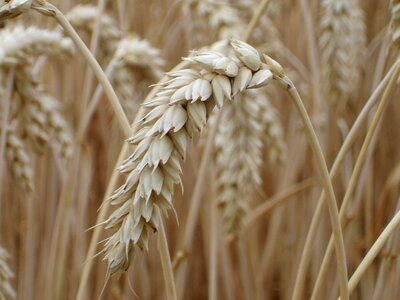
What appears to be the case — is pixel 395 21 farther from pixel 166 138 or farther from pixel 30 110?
pixel 30 110

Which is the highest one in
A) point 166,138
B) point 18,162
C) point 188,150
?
point 166,138

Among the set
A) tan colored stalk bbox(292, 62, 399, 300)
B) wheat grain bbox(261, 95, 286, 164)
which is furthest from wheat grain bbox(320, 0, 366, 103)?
tan colored stalk bbox(292, 62, 399, 300)

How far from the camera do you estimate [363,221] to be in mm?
1557

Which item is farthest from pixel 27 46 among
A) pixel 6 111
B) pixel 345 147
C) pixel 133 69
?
pixel 345 147

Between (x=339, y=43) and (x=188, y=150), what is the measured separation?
1.08ft

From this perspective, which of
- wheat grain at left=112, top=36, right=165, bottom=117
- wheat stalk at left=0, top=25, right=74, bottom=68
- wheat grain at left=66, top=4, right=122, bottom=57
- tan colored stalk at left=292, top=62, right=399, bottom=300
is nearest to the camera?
tan colored stalk at left=292, top=62, right=399, bottom=300

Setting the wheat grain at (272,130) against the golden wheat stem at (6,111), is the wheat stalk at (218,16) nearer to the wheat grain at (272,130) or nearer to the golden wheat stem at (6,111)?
the wheat grain at (272,130)

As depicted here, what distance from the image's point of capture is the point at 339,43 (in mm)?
1115

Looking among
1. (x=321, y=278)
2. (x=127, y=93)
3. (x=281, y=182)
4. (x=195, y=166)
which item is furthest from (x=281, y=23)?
(x=321, y=278)

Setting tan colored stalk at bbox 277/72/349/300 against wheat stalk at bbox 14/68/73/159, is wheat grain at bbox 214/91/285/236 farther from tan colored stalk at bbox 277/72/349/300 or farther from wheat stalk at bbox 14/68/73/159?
tan colored stalk at bbox 277/72/349/300

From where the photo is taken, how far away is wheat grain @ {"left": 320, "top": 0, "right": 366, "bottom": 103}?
3.62ft

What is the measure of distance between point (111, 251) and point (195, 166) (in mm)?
730

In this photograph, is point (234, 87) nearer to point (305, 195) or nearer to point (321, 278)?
point (321, 278)

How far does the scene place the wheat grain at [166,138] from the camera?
1.52ft
